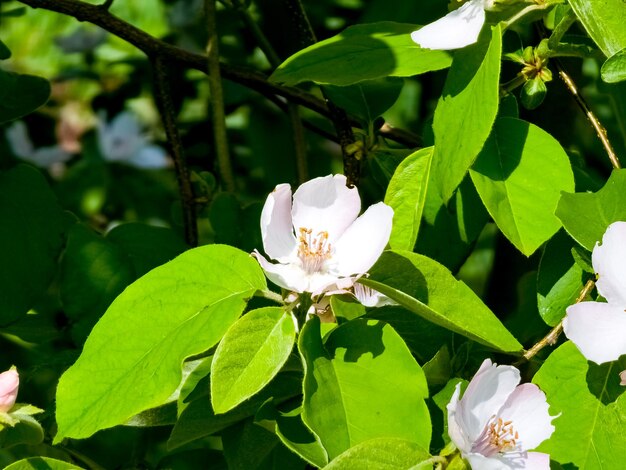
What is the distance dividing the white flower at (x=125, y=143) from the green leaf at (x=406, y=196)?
1.23m

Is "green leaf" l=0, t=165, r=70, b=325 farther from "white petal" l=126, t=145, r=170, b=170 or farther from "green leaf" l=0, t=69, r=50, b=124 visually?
"white petal" l=126, t=145, r=170, b=170

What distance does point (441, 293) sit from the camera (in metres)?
0.87

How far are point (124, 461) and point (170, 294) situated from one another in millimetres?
577

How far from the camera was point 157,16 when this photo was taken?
7.00 ft

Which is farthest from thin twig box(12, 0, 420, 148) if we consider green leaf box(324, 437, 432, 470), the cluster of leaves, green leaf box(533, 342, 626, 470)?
green leaf box(324, 437, 432, 470)

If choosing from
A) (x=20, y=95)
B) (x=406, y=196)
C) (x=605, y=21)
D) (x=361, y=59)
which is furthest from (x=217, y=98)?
(x=605, y=21)

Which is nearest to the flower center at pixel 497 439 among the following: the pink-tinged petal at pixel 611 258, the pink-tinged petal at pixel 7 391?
the pink-tinged petal at pixel 611 258

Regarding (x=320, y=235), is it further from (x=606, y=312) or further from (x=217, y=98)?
(x=217, y=98)

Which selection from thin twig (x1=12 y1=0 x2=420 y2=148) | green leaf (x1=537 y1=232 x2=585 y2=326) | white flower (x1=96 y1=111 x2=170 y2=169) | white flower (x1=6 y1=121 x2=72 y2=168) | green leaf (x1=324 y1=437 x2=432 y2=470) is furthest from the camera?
white flower (x1=96 y1=111 x2=170 y2=169)

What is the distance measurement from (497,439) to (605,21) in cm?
37

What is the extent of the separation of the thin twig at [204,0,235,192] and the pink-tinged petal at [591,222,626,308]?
749 mm

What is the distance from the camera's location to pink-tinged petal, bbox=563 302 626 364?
0.86 m

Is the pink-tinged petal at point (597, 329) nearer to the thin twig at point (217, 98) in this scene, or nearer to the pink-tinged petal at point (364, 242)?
the pink-tinged petal at point (364, 242)

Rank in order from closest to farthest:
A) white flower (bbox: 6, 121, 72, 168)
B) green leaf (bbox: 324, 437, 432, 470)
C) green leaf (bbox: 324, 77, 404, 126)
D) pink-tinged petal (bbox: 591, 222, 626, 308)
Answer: green leaf (bbox: 324, 437, 432, 470) → pink-tinged petal (bbox: 591, 222, 626, 308) → green leaf (bbox: 324, 77, 404, 126) → white flower (bbox: 6, 121, 72, 168)
